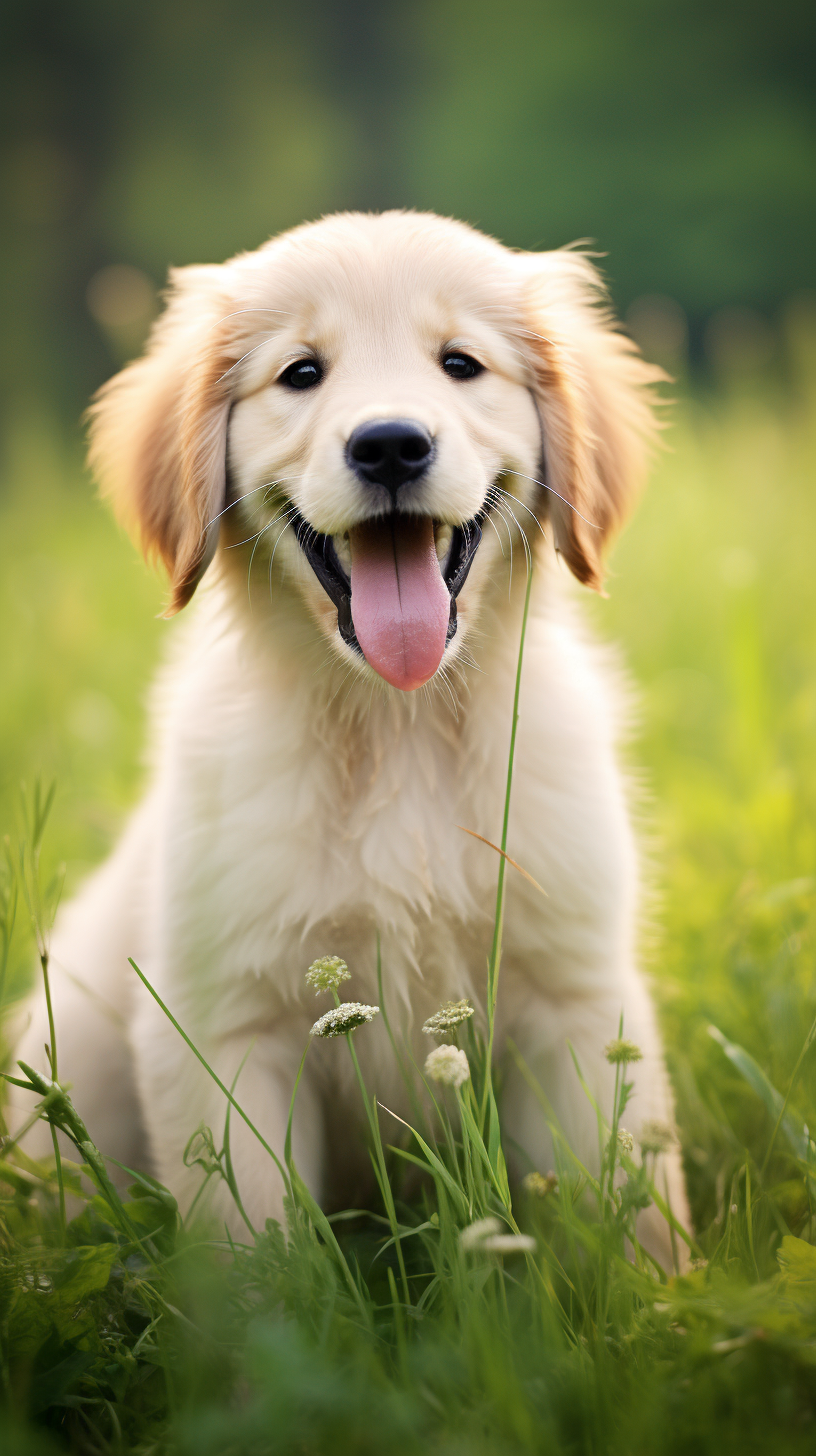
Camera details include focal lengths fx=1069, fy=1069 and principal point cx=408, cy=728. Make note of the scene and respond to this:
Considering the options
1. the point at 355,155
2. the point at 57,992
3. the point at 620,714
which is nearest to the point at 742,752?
the point at 620,714

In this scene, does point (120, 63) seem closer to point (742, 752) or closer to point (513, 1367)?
point (742, 752)

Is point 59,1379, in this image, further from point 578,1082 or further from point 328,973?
point 578,1082

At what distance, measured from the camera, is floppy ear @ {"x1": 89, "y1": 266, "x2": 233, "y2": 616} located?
1877mm

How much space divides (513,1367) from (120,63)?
12834 millimetres

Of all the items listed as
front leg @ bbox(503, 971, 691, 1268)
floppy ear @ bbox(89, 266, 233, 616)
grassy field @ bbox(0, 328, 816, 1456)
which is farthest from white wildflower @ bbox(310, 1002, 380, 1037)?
floppy ear @ bbox(89, 266, 233, 616)

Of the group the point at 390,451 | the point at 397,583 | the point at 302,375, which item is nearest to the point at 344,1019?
the point at 397,583

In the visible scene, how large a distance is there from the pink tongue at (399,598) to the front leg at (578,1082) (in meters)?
0.61

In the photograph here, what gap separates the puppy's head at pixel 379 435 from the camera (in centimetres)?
168

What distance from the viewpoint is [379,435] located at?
5.24 feet

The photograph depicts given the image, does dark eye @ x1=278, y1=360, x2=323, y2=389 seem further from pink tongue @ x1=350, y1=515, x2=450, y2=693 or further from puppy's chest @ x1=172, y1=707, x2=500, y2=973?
puppy's chest @ x1=172, y1=707, x2=500, y2=973

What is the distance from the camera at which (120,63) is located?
11.1 meters

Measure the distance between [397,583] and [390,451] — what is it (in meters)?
0.22

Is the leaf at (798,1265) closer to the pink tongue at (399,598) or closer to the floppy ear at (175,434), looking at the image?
the pink tongue at (399,598)

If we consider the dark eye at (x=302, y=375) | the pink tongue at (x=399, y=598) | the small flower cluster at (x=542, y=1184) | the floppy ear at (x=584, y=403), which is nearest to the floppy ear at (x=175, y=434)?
the dark eye at (x=302, y=375)
